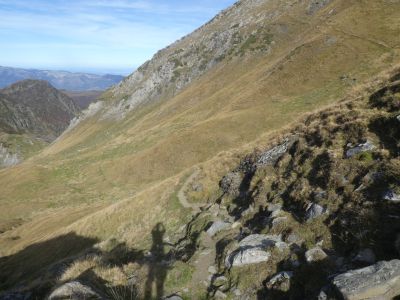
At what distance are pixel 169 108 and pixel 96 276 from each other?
9077 centimetres

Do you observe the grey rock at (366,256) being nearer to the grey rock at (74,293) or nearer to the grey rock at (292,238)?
the grey rock at (292,238)

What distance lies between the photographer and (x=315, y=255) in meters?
13.3

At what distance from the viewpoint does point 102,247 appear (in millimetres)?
28250

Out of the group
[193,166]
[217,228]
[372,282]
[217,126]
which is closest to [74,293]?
[217,228]

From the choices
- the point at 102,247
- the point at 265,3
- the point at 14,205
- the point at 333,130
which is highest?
the point at 265,3

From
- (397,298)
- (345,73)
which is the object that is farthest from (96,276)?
(345,73)

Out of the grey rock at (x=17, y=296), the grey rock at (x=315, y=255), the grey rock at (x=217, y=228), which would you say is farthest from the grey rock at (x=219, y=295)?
the grey rock at (x=17, y=296)

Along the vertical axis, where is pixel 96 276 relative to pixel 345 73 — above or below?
below

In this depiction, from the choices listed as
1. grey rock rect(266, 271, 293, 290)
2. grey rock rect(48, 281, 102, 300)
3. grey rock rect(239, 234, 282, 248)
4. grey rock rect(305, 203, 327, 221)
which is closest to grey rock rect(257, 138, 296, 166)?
grey rock rect(305, 203, 327, 221)

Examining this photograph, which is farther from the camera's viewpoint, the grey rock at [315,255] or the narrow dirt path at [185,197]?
the narrow dirt path at [185,197]

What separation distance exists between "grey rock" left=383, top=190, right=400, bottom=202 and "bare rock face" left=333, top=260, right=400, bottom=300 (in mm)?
3914

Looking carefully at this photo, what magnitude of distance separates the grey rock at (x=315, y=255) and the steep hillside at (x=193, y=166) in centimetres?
50

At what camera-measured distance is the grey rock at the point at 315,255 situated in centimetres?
1318

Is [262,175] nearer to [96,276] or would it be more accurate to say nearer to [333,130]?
[333,130]
